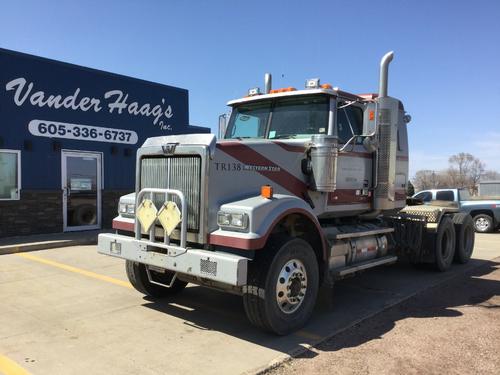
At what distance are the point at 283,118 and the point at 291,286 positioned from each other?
2411 millimetres

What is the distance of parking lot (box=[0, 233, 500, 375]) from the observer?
13.6ft

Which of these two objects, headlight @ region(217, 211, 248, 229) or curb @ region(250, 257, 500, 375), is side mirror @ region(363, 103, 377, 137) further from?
headlight @ region(217, 211, 248, 229)

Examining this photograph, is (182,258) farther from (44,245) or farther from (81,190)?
(81,190)

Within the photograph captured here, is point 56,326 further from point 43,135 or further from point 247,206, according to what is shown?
point 43,135

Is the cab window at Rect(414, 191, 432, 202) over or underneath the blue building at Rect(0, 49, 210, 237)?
underneath

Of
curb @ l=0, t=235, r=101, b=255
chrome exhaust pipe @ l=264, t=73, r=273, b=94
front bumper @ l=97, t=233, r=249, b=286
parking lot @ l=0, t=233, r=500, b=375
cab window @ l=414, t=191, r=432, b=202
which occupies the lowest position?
parking lot @ l=0, t=233, r=500, b=375

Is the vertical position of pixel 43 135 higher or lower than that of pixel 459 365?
higher

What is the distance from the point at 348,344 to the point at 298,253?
104cm

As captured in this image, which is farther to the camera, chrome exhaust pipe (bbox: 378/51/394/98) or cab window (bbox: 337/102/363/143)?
chrome exhaust pipe (bbox: 378/51/394/98)

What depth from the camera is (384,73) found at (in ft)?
22.7

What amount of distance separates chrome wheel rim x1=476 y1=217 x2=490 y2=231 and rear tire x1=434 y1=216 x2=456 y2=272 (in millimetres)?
8994

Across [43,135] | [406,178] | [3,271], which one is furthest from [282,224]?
[43,135]

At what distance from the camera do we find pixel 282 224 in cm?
526

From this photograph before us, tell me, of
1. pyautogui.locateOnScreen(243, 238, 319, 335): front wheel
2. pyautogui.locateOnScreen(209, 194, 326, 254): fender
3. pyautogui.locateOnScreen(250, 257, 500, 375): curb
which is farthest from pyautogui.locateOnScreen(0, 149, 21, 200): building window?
pyautogui.locateOnScreen(250, 257, 500, 375): curb
